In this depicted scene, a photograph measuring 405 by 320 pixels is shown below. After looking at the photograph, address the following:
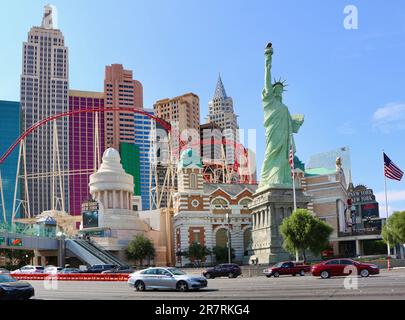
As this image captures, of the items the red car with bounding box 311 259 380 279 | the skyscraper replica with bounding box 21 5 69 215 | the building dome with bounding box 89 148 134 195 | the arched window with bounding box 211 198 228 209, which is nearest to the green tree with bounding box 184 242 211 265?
the arched window with bounding box 211 198 228 209

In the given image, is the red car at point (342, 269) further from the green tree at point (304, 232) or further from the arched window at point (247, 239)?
the arched window at point (247, 239)

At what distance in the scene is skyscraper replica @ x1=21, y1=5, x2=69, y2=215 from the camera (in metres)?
169

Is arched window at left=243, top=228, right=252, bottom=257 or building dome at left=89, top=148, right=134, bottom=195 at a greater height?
building dome at left=89, top=148, right=134, bottom=195

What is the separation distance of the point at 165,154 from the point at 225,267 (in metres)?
Answer: 113

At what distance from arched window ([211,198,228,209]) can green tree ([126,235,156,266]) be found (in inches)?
481

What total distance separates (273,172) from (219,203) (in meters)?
13.8

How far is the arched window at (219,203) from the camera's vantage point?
82.9m

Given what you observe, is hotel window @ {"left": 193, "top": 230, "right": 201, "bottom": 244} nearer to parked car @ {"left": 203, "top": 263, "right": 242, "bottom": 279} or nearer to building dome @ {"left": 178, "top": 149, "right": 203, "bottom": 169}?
building dome @ {"left": 178, "top": 149, "right": 203, "bottom": 169}

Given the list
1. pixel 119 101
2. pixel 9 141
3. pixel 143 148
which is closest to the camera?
pixel 9 141

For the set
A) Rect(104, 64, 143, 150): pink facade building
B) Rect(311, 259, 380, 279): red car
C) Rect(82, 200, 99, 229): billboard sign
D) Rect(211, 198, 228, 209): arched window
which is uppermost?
Rect(104, 64, 143, 150): pink facade building

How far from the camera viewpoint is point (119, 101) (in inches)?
7254

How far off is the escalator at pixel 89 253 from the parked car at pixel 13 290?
139 ft

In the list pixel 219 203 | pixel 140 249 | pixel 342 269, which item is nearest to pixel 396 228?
pixel 342 269

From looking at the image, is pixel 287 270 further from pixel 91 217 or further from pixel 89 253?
pixel 91 217
